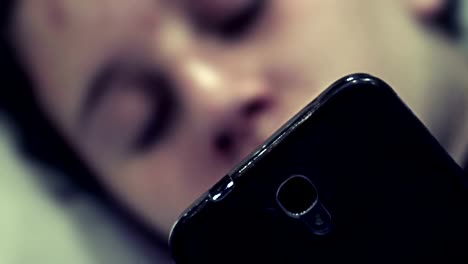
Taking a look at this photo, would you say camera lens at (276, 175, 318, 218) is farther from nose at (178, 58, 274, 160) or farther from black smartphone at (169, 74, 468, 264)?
nose at (178, 58, 274, 160)

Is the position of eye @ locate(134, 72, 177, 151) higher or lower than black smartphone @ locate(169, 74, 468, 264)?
higher

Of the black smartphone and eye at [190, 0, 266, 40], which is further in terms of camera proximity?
eye at [190, 0, 266, 40]

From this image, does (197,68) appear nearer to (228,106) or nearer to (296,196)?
(228,106)

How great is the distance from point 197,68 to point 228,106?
3 cm

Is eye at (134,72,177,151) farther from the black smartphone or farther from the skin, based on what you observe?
the black smartphone

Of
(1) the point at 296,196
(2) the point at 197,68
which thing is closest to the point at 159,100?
(2) the point at 197,68

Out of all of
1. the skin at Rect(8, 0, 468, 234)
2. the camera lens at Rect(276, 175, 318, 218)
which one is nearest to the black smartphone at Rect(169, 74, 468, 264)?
the camera lens at Rect(276, 175, 318, 218)

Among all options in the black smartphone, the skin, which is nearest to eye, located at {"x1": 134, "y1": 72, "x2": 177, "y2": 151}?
the skin

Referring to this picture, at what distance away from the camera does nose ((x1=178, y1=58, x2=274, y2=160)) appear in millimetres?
335

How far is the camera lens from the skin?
108 millimetres

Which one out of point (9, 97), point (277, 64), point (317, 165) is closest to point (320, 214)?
point (317, 165)

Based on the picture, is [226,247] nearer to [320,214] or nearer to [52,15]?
[320,214]

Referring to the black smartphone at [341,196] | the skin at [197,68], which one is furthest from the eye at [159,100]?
the black smartphone at [341,196]

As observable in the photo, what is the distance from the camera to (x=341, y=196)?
0.75 feet
